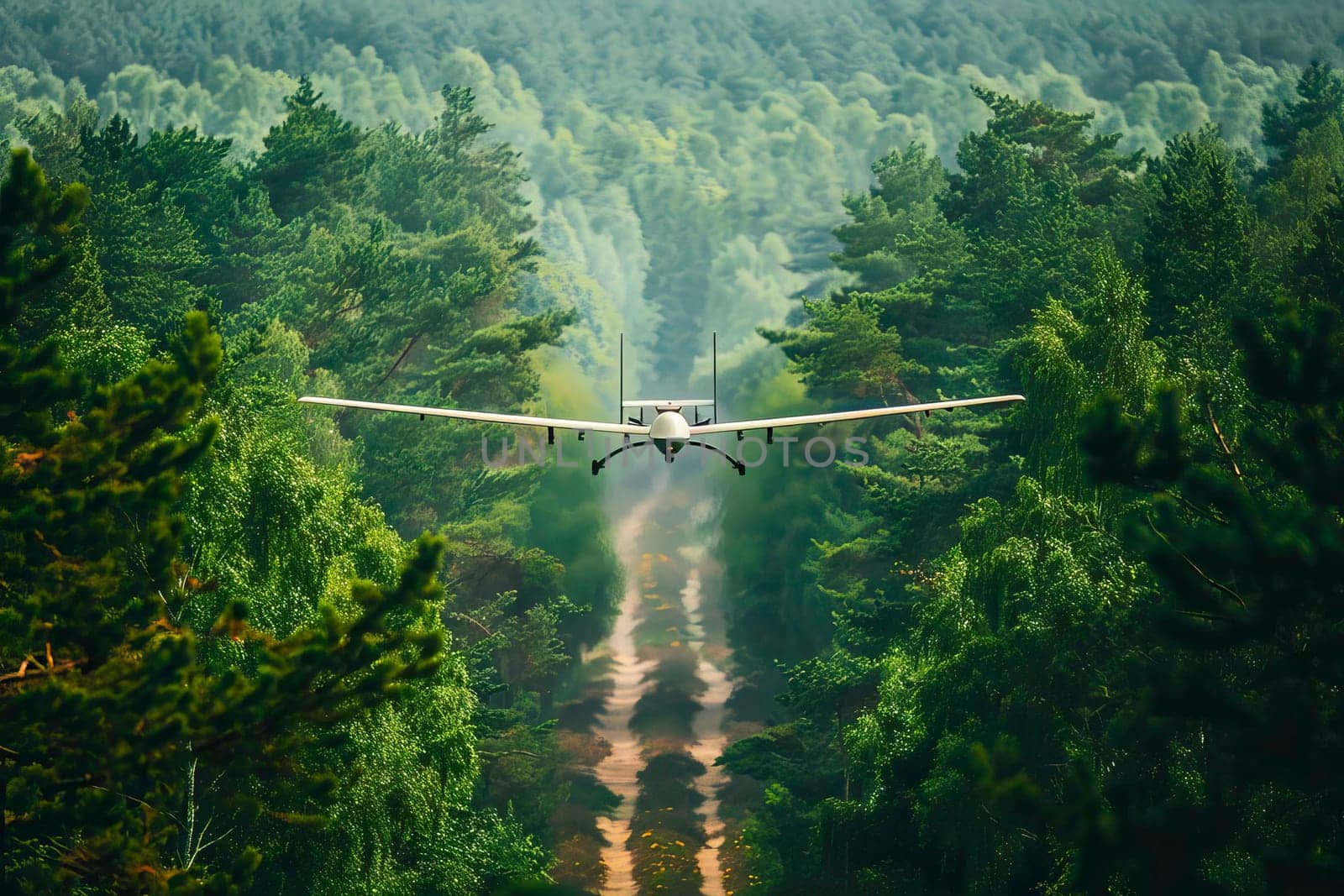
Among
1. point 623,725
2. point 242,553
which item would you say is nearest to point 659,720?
point 623,725

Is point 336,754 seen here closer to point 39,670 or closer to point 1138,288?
point 39,670

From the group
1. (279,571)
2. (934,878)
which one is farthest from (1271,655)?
(279,571)

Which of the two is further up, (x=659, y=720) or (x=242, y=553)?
(x=242, y=553)

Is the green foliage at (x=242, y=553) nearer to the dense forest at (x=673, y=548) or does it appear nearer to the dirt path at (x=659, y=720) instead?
the dense forest at (x=673, y=548)

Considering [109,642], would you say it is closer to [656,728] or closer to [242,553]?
[242,553]

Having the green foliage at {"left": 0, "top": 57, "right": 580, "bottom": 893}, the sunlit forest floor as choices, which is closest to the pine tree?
the green foliage at {"left": 0, "top": 57, "right": 580, "bottom": 893}

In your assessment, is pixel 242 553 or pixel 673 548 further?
pixel 673 548

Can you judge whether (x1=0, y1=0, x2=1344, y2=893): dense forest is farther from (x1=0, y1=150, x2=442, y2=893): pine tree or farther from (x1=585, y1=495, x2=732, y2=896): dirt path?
Result: (x1=585, y1=495, x2=732, y2=896): dirt path
